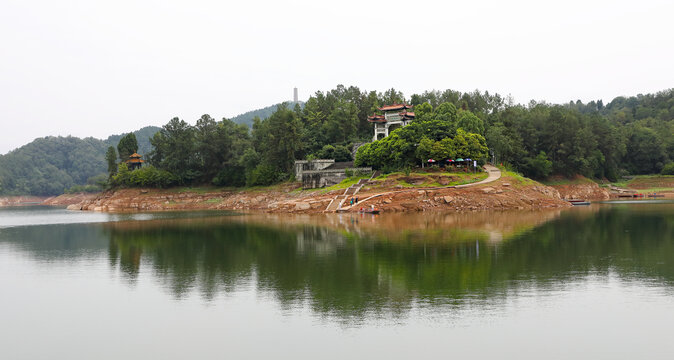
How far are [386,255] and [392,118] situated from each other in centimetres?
6983

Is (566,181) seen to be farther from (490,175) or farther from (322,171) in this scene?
(322,171)

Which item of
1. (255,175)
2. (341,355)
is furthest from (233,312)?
(255,175)

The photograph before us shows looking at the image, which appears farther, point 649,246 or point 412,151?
point 412,151

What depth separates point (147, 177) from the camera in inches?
4429

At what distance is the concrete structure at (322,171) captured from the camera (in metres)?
93.8

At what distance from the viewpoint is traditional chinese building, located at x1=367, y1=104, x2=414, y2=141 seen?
331 feet

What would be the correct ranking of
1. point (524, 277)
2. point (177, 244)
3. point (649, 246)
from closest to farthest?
point (524, 277) → point (649, 246) → point (177, 244)

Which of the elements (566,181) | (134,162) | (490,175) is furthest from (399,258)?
(134,162)

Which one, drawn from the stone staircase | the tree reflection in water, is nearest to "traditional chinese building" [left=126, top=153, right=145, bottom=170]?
the stone staircase

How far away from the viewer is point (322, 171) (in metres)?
94.8

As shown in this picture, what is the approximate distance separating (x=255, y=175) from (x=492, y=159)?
48644 millimetres

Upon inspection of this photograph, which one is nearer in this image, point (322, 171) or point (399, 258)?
point (399, 258)

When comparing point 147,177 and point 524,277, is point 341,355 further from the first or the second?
point 147,177

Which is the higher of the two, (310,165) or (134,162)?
(134,162)
